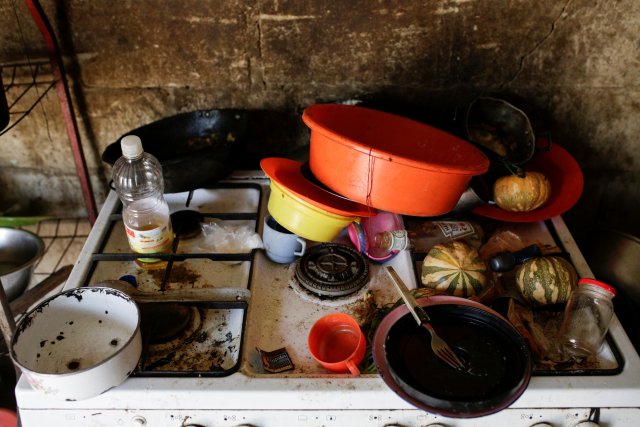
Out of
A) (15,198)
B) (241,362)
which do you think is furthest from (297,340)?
(15,198)

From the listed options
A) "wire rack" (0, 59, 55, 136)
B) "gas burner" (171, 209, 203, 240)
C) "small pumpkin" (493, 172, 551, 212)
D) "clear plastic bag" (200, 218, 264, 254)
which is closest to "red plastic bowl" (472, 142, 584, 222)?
"small pumpkin" (493, 172, 551, 212)

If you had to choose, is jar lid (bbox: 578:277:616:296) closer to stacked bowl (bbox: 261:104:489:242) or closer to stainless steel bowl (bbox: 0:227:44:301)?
stacked bowl (bbox: 261:104:489:242)

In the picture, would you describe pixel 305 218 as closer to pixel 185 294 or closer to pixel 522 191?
pixel 185 294

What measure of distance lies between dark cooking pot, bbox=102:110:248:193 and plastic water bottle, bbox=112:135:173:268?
6 centimetres

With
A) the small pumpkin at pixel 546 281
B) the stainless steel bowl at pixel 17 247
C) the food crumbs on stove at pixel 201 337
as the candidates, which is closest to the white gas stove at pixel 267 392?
the food crumbs on stove at pixel 201 337

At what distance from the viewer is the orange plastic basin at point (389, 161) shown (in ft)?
3.39

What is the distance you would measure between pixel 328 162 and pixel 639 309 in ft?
3.13

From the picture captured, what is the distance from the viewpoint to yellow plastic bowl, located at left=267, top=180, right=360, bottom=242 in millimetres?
1106

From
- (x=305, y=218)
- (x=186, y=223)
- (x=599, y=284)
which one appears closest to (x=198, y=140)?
(x=186, y=223)

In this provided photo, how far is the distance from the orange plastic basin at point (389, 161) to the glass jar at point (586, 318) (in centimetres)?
30

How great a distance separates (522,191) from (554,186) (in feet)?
0.58

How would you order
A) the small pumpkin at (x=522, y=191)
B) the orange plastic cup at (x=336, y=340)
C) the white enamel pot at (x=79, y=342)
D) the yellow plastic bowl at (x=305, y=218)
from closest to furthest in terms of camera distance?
1. the white enamel pot at (x=79, y=342)
2. the orange plastic cup at (x=336, y=340)
3. the yellow plastic bowl at (x=305, y=218)
4. the small pumpkin at (x=522, y=191)

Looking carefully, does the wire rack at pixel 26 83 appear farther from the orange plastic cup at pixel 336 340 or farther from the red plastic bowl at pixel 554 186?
the red plastic bowl at pixel 554 186

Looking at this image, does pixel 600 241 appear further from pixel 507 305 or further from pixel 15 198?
pixel 15 198
